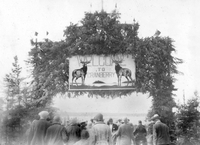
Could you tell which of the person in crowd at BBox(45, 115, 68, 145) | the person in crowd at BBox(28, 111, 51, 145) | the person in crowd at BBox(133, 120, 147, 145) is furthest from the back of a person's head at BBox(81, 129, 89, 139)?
the person in crowd at BBox(133, 120, 147, 145)

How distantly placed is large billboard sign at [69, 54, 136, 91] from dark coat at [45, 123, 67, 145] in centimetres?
1110

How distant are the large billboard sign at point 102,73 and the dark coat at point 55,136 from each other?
11.1 meters

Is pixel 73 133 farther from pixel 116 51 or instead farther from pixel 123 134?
pixel 116 51

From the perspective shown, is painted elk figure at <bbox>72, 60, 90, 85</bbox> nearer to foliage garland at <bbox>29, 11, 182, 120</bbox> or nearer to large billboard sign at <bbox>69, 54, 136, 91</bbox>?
large billboard sign at <bbox>69, 54, 136, 91</bbox>

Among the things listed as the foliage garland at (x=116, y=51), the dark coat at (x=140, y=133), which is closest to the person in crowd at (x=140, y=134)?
the dark coat at (x=140, y=133)

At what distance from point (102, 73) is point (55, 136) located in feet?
37.0

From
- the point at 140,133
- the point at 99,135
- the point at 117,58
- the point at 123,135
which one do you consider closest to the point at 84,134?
the point at 99,135

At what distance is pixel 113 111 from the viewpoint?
21.5 m

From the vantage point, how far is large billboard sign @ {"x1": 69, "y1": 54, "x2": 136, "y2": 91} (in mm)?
20734

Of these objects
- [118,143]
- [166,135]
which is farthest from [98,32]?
[166,135]

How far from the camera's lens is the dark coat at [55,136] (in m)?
9.62

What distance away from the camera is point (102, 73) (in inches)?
817

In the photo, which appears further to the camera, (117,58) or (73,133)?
(117,58)

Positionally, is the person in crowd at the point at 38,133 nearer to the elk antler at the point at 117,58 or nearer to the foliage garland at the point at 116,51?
the foliage garland at the point at 116,51
